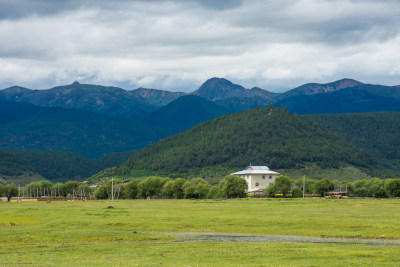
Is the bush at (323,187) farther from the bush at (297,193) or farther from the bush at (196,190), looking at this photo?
the bush at (196,190)

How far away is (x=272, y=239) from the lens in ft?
234

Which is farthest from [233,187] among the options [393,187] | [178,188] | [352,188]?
[393,187]

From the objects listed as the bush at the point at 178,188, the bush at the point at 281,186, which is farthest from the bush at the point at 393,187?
the bush at the point at 178,188

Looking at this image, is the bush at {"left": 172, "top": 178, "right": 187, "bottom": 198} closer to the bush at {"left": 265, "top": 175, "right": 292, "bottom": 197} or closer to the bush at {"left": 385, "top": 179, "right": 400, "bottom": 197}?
the bush at {"left": 265, "top": 175, "right": 292, "bottom": 197}

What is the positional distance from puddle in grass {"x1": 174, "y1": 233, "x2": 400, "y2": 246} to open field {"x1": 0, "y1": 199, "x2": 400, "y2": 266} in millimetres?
115

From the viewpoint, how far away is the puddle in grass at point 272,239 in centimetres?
6744

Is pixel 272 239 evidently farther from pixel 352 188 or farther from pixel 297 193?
pixel 297 193

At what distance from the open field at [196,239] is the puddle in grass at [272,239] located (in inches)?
4.5

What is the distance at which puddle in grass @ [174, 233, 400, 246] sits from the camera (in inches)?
2655

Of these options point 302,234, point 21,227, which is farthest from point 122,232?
point 302,234

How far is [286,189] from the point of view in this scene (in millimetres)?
188750

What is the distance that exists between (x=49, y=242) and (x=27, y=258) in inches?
548

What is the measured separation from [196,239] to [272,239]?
8.73 metres

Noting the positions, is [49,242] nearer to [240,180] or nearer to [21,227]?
[21,227]
